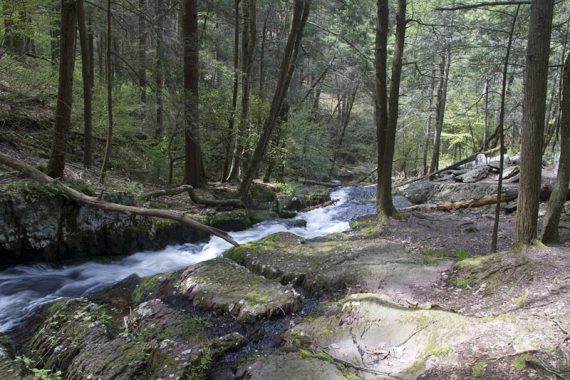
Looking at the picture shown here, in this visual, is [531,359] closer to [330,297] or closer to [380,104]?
[330,297]

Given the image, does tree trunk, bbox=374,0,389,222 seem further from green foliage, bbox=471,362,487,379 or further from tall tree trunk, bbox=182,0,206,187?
green foliage, bbox=471,362,487,379

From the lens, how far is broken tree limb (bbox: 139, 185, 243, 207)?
9914 mm

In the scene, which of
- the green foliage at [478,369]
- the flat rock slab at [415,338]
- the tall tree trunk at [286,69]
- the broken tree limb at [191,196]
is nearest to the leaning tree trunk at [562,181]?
the flat rock slab at [415,338]

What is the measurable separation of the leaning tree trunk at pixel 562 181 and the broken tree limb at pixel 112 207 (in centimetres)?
518

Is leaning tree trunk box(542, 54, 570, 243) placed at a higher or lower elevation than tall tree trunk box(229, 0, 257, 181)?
lower

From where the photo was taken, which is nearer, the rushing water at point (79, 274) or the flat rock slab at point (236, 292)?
the flat rock slab at point (236, 292)

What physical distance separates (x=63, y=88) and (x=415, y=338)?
7.79 metres

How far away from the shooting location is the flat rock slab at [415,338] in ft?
12.5

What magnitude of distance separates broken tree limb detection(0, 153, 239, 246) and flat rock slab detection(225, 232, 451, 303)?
1002 mm

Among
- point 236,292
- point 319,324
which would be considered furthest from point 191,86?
point 319,324

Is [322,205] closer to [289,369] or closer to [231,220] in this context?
[231,220]

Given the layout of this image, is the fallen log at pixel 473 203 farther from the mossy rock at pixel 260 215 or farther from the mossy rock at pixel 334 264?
the mossy rock at pixel 334 264

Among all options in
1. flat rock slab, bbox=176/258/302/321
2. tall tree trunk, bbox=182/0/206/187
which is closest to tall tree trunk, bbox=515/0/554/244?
flat rock slab, bbox=176/258/302/321

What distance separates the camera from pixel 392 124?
31.1 feet
